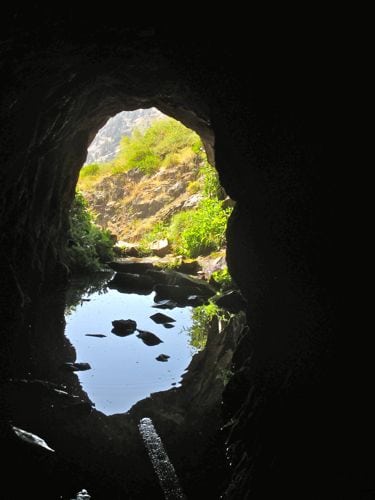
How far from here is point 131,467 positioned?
180 inches

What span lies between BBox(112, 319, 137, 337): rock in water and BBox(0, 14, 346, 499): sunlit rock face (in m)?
1.85

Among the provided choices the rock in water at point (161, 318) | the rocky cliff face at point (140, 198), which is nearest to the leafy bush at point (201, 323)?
the rock in water at point (161, 318)

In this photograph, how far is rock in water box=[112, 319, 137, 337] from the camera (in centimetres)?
934

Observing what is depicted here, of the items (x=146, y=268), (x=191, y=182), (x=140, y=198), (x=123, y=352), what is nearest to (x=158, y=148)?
(x=140, y=198)

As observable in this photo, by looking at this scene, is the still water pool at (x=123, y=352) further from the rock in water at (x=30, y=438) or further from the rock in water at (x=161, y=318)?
the rock in water at (x=30, y=438)

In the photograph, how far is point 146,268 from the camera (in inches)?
654

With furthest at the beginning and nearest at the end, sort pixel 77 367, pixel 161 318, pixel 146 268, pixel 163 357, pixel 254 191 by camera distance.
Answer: pixel 146 268 → pixel 161 318 → pixel 163 357 → pixel 77 367 → pixel 254 191

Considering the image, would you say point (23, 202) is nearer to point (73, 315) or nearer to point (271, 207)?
point (73, 315)

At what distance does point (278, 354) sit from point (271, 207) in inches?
65.0

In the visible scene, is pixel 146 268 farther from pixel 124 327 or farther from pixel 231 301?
pixel 124 327

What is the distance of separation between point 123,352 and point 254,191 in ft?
13.2

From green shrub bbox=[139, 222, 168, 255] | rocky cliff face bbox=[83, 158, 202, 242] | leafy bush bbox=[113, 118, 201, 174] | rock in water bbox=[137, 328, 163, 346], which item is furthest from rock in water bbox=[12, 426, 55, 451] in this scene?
leafy bush bbox=[113, 118, 201, 174]

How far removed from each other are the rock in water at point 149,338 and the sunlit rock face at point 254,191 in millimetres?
2236

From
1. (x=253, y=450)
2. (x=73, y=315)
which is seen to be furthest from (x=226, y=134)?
(x=73, y=315)
